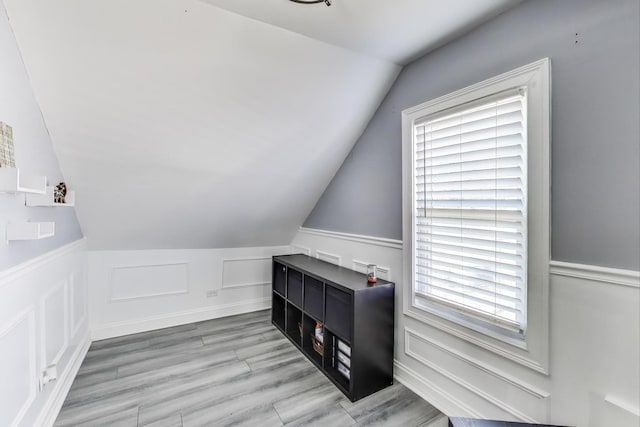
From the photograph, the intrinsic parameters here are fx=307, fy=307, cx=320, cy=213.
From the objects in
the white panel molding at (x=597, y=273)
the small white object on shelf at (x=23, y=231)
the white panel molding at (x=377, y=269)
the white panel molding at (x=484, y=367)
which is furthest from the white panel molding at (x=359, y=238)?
the small white object on shelf at (x=23, y=231)

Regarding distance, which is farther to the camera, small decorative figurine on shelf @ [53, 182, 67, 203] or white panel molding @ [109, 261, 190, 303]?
white panel molding @ [109, 261, 190, 303]

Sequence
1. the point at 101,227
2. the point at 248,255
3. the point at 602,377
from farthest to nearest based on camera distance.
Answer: the point at 248,255 → the point at 101,227 → the point at 602,377

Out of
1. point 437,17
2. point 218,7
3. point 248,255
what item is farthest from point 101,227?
point 437,17

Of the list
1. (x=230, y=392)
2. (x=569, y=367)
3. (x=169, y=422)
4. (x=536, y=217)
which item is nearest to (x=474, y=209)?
(x=536, y=217)

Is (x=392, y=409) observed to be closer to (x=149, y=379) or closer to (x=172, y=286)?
(x=149, y=379)

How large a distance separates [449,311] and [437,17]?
1.76 metres

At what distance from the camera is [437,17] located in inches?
67.7

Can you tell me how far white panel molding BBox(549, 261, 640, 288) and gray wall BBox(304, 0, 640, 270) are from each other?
27 millimetres

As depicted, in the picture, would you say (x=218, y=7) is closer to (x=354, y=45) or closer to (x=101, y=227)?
(x=354, y=45)

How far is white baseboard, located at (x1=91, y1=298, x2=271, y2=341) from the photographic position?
10.0ft

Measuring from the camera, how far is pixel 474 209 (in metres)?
1.82

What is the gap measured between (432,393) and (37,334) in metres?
2.43

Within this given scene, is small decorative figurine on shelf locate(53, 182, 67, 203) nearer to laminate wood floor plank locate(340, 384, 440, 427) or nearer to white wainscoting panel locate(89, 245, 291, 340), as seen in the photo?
white wainscoting panel locate(89, 245, 291, 340)

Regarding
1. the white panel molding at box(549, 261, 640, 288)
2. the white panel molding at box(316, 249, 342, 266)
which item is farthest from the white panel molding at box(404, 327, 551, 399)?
the white panel molding at box(316, 249, 342, 266)
